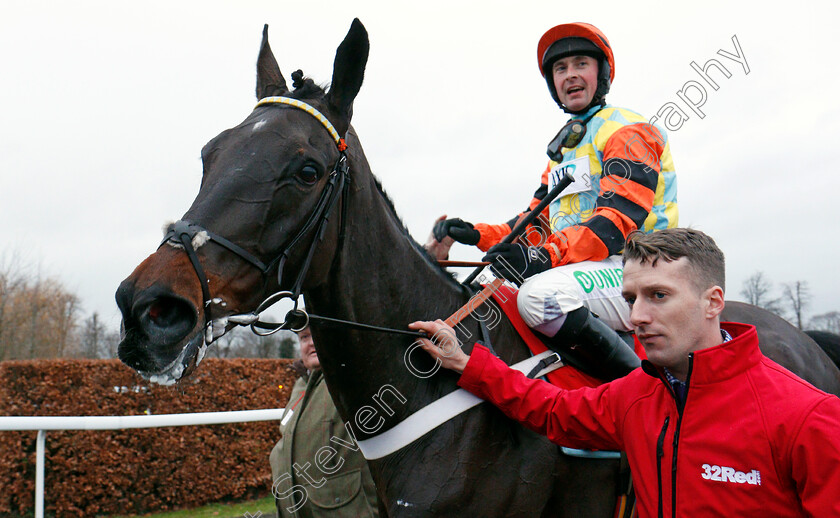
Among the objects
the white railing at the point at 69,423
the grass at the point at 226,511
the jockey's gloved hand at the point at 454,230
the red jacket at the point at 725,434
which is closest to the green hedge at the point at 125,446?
the grass at the point at 226,511

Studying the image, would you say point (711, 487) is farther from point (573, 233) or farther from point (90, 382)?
point (90, 382)

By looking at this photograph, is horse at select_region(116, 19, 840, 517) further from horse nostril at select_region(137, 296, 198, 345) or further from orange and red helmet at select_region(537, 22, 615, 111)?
orange and red helmet at select_region(537, 22, 615, 111)

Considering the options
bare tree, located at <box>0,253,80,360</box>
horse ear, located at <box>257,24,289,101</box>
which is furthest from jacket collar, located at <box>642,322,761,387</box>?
bare tree, located at <box>0,253,80,360</box>

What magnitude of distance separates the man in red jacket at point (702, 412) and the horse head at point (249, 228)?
993mm

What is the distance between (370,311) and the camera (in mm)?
2146

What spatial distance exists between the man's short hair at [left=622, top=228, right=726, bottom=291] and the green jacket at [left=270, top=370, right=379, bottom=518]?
168 cm

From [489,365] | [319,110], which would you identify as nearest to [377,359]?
[489,365]

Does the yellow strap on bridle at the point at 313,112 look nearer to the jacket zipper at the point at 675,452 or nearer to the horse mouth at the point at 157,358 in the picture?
the horse mouth at the point at 157,358

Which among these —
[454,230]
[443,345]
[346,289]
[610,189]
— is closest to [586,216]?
[610,189]

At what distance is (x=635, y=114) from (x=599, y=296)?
951 millimetres

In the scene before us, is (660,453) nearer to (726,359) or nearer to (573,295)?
(726,359)

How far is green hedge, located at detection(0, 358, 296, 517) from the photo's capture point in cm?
652

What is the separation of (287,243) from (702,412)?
1272mm

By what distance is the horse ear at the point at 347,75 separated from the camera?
212 centimetres
